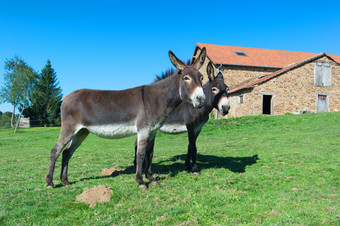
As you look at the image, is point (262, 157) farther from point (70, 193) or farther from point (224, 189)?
point (70, 193)

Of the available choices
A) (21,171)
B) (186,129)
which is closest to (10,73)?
(21,171)

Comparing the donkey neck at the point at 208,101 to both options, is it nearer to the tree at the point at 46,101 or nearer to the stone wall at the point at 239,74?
the stone wall at the point at 239,74

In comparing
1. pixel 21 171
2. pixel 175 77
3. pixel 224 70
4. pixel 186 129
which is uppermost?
pixel 224 70

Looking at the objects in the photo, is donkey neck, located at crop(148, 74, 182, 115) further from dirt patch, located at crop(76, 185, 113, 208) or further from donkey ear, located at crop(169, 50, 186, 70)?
dirt patch, located at crop(76, 185, 113, 208)

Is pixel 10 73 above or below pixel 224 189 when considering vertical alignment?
above

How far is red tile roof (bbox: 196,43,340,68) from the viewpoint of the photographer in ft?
100

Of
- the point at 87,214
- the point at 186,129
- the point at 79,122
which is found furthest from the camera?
the point at 186,129

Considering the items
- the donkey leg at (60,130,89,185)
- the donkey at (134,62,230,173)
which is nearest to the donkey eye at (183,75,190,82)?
the donkey at (134,62,230,173)

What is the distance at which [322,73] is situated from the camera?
28875 mm

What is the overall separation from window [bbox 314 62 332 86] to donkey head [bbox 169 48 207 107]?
93.6 ft

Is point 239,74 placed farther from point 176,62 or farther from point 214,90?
point 176,62

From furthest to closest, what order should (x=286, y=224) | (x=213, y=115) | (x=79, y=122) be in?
(x=213, y=115)
(x=79, y=122)
(x=286, y=224)

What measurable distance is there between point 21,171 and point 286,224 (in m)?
7.41

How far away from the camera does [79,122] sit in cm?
541
